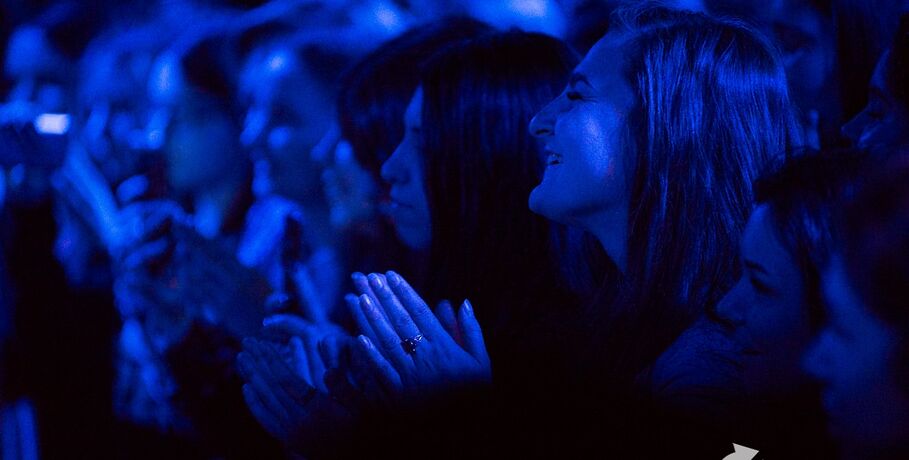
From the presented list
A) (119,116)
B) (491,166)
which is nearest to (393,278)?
(491,166)

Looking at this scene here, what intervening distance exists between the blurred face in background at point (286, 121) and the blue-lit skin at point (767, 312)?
3.28 feet

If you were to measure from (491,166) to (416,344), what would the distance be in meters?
0.38

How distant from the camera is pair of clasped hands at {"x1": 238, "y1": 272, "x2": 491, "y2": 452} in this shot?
166cm

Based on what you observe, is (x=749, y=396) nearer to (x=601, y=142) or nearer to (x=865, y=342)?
(x=865, y=342)

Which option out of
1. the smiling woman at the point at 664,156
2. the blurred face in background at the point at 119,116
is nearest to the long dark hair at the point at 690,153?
the smiling woman at the point at 664,156

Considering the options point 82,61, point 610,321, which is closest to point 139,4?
point 82,61

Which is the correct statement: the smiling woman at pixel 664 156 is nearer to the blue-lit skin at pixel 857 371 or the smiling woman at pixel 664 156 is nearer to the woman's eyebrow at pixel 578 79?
the woman's eyebrow at pixel 578 79

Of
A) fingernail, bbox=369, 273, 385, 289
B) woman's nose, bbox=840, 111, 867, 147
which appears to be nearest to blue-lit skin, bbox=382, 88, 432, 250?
fingernail, bbox=369, 273, 385, 289

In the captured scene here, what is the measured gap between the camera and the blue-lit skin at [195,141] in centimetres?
212

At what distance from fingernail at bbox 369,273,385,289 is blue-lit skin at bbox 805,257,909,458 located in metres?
0.86

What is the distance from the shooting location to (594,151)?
1521 millimetres

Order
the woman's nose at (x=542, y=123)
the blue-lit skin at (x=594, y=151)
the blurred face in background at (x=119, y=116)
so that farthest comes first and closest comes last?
the blurred face in background at (x=119, y=116)
the woman's nose at (x=542, y=123)
the blue-lit skin at (x=594, y=151)

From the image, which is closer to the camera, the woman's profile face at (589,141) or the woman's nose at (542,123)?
the woman's profile face at (589,141)

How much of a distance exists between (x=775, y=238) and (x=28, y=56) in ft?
6.73
